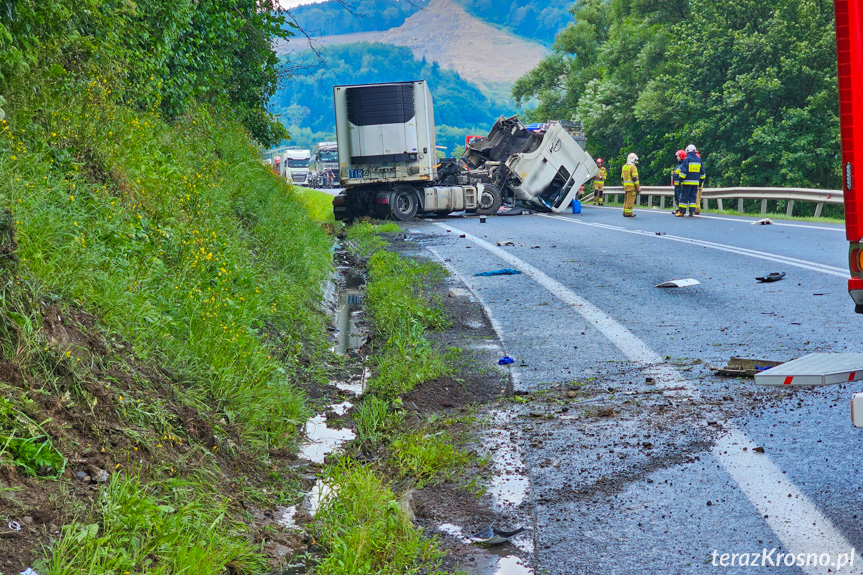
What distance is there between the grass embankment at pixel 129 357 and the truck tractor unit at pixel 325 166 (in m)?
45.7

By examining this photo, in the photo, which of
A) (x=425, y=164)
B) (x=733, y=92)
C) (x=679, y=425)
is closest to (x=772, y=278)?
(x=679, y=425)

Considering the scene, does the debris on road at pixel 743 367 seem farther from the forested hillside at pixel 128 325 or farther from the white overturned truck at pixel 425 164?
the white overturned truck at pixel 425 164

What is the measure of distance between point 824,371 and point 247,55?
12856 millimetres

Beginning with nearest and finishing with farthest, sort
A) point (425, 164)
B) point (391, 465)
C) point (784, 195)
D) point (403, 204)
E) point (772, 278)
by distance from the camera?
point (391, 465), point (772, 278), point (784, 195), point (425, 164), point (403, 204)

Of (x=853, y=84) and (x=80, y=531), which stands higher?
(x=853, y=84)

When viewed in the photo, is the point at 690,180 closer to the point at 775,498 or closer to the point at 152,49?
the point at 152,49

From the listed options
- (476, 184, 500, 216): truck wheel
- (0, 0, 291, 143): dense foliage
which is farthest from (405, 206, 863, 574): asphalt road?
(476, 184, 500, 216): truck wheel

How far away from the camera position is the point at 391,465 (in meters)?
3.97

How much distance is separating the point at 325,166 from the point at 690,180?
138 feet

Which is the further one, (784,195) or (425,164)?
(425,164)

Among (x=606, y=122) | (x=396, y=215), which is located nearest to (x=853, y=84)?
(x=396, y=215)

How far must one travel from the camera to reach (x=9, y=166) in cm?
461

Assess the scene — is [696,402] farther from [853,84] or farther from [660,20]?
[660,20]

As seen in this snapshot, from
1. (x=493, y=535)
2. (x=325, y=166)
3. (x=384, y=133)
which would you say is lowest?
(x=493, y=535)
